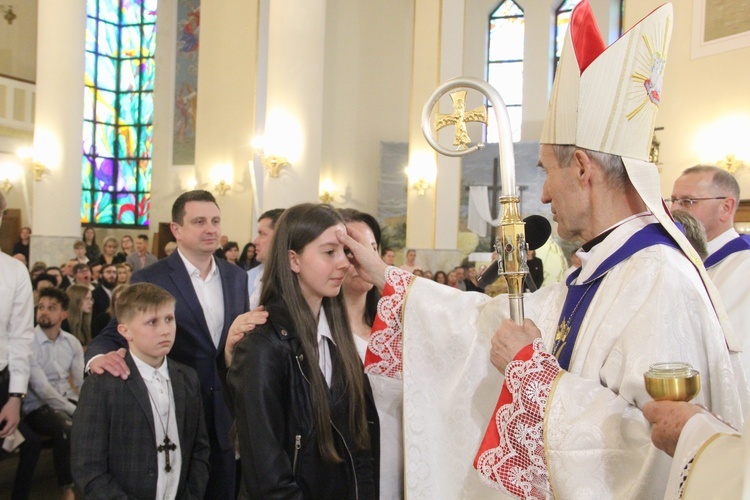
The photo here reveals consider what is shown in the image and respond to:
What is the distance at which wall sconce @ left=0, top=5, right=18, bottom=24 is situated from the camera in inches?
623

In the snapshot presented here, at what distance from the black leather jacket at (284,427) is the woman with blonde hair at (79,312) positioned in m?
4.55

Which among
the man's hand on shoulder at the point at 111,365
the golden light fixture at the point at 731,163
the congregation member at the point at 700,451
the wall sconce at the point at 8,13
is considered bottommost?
the man's hand on shoulder at the point at 111,365

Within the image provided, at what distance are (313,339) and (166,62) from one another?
16831mm

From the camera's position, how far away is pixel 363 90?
17.8 m

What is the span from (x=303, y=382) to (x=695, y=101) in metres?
9.86

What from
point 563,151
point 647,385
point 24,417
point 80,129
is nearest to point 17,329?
point 24,417

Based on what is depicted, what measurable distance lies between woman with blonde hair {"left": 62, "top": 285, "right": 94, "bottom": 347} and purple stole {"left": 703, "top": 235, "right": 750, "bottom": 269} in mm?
5149

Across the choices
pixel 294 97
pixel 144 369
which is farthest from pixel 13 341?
pixel 294 97

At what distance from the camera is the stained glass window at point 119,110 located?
60.7ft

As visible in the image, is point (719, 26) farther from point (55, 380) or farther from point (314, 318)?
point (314, 318)

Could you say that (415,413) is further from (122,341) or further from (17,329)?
(17,329)

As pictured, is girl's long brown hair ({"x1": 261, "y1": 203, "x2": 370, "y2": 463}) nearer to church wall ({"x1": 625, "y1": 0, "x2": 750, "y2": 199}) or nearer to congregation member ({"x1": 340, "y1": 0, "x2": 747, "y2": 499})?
congregation member ({"x1": 340, "y1": 0, "x2": 747, "y2": 499})

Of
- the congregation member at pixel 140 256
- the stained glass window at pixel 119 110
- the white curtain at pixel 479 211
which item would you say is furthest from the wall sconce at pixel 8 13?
the white curtain at pixel 479 211

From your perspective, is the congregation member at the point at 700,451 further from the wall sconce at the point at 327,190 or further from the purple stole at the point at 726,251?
the wall sconce at the point at 327,190
